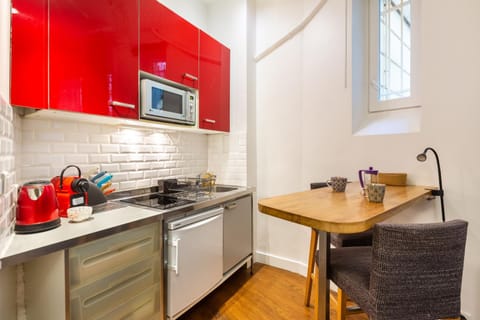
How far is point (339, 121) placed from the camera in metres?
2.20

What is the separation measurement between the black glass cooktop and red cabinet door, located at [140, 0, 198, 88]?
955mm

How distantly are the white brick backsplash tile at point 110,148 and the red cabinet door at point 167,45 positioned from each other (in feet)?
2.08

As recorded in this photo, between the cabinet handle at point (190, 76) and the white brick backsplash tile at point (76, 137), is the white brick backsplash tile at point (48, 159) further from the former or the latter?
the cabinet handle at point (190, 76)

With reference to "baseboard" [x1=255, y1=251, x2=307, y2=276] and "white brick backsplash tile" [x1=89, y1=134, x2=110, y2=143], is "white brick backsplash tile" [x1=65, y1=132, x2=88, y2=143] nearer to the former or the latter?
"white brick backsplash tile" [x1=89, y1=134, x2=110, y2=143]

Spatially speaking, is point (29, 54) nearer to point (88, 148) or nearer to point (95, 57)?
point (95, 57)

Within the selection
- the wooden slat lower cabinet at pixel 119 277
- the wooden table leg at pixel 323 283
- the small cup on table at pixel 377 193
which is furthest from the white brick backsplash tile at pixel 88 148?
the small cup on table at pixel 377 193

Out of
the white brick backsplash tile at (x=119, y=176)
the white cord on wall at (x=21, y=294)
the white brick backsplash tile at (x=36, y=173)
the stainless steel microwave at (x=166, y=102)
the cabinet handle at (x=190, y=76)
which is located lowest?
the white cord on wall at (x=21, y=294)

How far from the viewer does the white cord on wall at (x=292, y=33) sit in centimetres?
234

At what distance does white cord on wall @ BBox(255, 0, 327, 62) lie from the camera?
2344mm

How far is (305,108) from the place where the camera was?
95.8 inches

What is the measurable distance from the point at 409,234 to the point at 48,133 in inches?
76.2

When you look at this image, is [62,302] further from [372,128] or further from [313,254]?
[372,128]

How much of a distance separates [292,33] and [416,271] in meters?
2.40

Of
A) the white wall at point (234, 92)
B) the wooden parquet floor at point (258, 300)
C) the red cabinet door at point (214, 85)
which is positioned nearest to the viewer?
the wooden parquet floor at point (258, 300)
